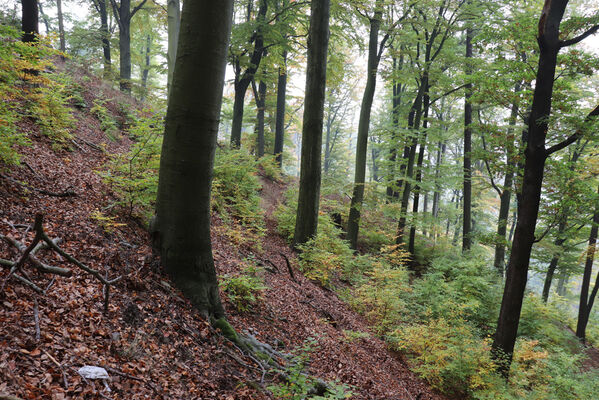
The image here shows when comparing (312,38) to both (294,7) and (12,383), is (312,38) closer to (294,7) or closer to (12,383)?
(294,7)

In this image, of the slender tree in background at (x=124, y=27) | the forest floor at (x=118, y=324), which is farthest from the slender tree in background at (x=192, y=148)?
the slender tree in background at (x=124, y=27)

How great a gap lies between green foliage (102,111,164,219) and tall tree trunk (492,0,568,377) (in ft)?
23.9

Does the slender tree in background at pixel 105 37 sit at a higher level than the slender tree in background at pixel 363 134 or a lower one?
higher

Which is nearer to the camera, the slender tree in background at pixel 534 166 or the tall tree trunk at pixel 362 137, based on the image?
the slender tree in background at pixel 534 166

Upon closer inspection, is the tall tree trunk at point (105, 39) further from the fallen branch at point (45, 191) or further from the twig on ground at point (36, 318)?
the twig on ground at point (36, 318)

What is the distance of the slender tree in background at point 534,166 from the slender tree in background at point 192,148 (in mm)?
6449

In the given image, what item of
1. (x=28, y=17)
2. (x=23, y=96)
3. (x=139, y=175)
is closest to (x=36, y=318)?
(x=139, y=175)

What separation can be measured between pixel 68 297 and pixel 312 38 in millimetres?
7765

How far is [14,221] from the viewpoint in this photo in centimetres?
317

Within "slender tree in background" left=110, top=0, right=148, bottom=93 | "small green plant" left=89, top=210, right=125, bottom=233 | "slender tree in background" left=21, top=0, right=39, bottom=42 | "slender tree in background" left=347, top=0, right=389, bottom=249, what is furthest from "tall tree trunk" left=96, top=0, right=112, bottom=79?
"small green plant" left=89, top=210, right=125, bottom=233

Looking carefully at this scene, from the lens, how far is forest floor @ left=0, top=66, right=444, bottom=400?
2125mm

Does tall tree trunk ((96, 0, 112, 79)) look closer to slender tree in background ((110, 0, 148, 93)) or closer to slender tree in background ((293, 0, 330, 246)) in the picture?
slender tree in background ((110, 0, 148, 93))

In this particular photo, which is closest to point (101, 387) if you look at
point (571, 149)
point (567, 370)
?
point (567, 370)

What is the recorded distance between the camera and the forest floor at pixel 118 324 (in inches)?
83.7
